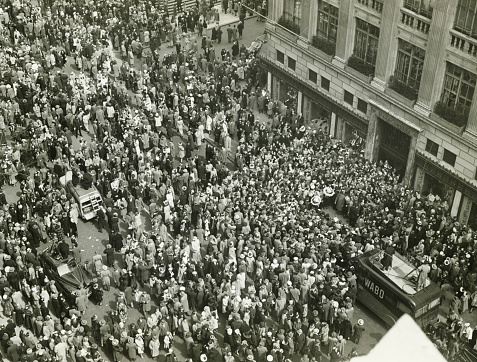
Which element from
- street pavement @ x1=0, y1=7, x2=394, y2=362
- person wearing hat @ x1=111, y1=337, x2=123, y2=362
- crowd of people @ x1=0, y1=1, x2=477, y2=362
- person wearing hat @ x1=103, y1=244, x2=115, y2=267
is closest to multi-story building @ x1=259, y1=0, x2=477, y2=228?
crowd of people @ x1=0, y1=1, x2=477, y2=362

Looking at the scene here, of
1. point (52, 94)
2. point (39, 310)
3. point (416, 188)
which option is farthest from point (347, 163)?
point (52, 94)

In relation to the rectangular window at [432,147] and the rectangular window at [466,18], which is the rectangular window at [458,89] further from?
the rectangular window at [432,147]

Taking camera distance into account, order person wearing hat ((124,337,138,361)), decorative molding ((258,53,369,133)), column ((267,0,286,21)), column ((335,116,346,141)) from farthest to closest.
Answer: column ((267,0,286,21)) < column ((335,116,346,141)) < decorative molding ((258,53,369,133)) < person wearing hat ((124,337,138,361))

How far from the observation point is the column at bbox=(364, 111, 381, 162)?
4108cm

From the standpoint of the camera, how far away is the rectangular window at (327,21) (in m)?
42.8

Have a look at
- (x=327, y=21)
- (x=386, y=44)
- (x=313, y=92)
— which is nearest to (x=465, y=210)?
(x=386, y=44)

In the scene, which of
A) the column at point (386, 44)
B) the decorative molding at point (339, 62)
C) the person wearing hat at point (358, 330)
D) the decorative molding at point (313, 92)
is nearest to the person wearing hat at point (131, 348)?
the person wearing hat at point (358, 330)

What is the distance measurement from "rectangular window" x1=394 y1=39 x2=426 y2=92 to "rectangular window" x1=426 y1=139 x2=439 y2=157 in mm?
3242

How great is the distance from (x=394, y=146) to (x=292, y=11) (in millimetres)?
13125

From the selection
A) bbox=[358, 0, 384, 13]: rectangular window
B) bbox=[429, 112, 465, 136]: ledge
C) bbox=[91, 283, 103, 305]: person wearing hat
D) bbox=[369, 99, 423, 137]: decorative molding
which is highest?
bbox=[358, 0, 384, 13]: rectangular window

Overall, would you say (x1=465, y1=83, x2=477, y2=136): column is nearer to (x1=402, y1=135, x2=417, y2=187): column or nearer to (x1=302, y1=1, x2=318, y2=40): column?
(x1=402, y1=135, x2=417, y2=187): column

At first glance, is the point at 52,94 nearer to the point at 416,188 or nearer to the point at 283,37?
the point at 283,37

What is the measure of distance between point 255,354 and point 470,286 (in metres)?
11.3

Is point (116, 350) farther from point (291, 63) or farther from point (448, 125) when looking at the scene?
point (291, 63)
